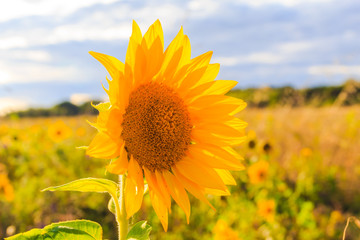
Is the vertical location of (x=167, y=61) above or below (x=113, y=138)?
above

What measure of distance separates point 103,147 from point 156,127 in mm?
256

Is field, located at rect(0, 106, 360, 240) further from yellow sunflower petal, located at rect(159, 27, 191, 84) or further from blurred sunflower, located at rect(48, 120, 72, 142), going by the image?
yellow sunflower petal, located at rect(159, 27, 191, 84)

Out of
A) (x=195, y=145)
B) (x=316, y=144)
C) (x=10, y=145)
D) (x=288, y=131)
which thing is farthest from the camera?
(x=288, y=131)

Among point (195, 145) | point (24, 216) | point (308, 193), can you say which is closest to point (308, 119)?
point (308, 193)

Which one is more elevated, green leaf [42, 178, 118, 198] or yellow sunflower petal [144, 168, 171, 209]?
green leaf [42, 178, 118, 198]

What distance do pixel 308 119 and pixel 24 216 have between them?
731cm

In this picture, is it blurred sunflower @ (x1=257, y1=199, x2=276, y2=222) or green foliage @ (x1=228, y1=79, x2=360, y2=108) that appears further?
green foliage @ (x1=228, y1=79, x2=360, y2=108)

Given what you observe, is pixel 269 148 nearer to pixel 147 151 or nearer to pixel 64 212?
pixel 64 212

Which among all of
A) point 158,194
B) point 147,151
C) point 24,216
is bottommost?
point 24,216

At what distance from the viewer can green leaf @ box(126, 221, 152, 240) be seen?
0.93 meters

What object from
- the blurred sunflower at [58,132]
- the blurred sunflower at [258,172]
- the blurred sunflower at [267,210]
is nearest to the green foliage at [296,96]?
the blurred sunflower at [258,172]

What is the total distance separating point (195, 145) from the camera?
1.29 metres

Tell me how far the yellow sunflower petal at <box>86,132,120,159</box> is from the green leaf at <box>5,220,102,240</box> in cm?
20

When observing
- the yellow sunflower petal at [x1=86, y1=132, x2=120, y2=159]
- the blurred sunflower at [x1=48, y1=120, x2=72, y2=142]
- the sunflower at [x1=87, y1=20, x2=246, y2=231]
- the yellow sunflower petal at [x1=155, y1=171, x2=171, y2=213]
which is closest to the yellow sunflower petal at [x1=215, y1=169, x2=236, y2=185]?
the sunflower at [x1=87, y1=20, x2=246, y2=231]
